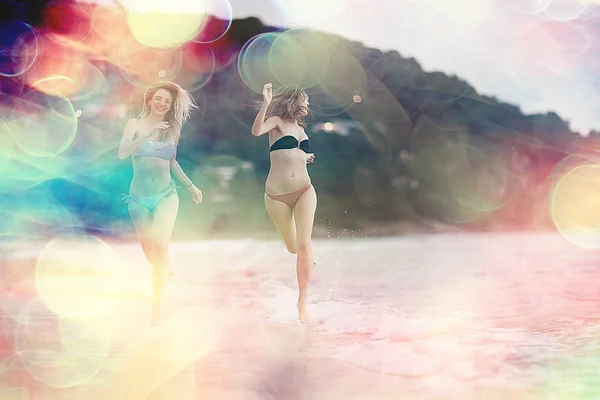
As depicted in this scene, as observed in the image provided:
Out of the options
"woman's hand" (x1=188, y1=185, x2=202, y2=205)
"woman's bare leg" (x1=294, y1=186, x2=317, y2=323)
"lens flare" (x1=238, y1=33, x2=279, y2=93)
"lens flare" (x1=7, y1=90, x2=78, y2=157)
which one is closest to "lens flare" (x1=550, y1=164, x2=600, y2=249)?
"woman's bare leg" (x1=294, y1=186, x2=317, y2=323)

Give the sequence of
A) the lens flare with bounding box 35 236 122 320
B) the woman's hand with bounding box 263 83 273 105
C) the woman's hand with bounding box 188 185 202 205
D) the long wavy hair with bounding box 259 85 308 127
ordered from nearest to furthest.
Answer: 1. the woman's hand with bounding box 263 83 273 105
2. the long wavy hair with bounding box 259 85 308 127
3. the woman's hand with bounding box 188 185 202 205
4. the lens flare with bounding box 35 236 122 320

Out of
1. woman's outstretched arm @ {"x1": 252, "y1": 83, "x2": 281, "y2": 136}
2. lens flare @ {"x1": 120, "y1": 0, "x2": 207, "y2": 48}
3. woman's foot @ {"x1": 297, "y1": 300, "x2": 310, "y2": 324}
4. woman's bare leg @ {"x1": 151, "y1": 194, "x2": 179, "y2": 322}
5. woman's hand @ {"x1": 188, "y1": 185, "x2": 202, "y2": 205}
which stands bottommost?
woman's foot @ {"x1": 297, "y1": 300, "x2": 310, "y2": 324}

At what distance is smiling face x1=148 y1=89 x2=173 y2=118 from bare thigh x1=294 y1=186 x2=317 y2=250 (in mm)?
1158

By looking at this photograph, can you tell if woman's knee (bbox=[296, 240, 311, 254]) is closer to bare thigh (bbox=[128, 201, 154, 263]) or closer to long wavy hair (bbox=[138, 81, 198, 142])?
bare thigh (bbox=[128, 201, 154, 263])

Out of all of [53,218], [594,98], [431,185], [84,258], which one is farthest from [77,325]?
[594,98]

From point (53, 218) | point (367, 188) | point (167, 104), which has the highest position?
point (167, 104)

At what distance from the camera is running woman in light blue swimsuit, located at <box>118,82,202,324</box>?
3506 mm

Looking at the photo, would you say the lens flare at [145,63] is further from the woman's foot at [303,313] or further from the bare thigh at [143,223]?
the woman's foot at [303,313]

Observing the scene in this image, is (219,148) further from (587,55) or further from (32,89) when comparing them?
(587,55)

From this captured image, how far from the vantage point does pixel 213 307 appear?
3.72m

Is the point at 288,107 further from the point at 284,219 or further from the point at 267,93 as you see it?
the point at 284,219

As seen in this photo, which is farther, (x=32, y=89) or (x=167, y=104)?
(x=32, y=89)

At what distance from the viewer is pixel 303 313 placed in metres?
3.57

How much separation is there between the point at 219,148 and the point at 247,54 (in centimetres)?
79
